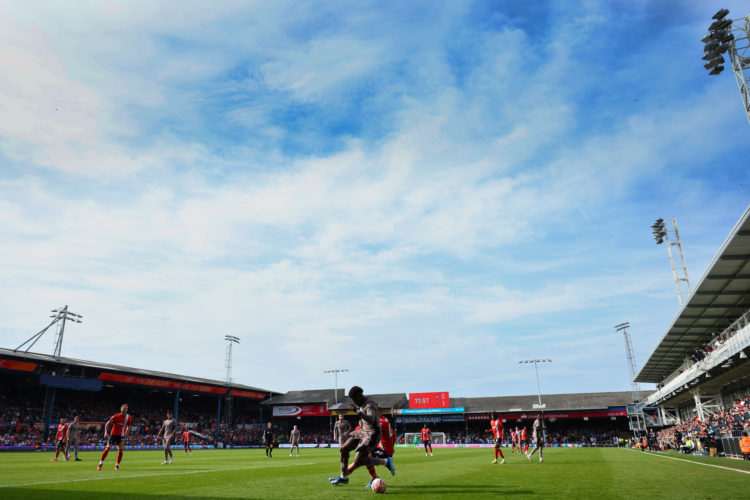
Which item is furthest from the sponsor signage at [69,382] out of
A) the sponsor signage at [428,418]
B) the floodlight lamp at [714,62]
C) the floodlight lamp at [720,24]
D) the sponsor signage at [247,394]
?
the floodlight lamp at [720,24]

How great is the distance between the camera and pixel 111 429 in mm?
15125

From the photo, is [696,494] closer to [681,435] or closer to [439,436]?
[681,435]

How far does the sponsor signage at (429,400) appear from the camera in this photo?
65.8 m

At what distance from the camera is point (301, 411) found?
2771 inches

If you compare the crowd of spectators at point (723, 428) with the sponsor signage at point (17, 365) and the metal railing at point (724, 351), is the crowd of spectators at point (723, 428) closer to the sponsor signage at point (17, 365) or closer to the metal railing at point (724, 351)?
the metal railing at point (724, 351)

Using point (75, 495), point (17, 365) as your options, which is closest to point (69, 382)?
point (17, 365)

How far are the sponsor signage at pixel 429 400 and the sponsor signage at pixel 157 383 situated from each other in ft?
85.5

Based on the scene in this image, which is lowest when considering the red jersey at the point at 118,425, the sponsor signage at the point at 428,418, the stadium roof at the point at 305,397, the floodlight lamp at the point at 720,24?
the sponsor signage at the point at 428,418

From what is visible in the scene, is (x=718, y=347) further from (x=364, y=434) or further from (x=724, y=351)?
(x=364, y=434)

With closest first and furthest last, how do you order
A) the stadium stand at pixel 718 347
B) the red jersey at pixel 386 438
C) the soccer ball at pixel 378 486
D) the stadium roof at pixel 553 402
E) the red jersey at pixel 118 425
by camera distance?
1. the soccer ball at pixel 378 486
2. the red jersey at pixel 386 438
3. the red jersey at pixel 118 425
4. the stadium stand at pixel 718 347
5. the stadium roof at pixel 553 402

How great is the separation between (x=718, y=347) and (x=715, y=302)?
2.88 meters

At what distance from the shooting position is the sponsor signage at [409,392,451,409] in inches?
2589

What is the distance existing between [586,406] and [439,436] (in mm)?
19859

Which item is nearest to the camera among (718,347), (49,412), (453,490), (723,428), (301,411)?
(453,490)
